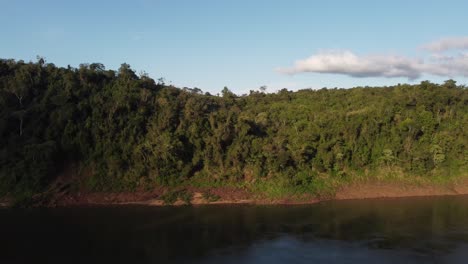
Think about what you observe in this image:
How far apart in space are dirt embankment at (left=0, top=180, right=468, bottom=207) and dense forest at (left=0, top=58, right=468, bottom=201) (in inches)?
25.7

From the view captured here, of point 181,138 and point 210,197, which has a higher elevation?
point 181,138

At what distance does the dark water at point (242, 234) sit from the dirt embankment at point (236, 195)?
1104mm

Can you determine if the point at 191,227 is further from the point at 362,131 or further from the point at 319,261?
the point at 362,131

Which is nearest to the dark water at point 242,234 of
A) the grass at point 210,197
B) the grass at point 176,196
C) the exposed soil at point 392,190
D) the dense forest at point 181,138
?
the grass at point 210,197

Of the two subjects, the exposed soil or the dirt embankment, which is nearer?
the dirt embankment

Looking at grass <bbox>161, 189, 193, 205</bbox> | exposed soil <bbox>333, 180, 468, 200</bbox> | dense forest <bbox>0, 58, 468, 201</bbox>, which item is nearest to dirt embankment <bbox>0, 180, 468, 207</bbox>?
exposed soil <bbox>333, 180, 468, 200</bbox>

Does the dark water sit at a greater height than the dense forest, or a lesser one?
lesser

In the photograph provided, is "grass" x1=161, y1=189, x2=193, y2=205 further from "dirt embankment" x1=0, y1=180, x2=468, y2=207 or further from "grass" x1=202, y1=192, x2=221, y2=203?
"grass" x1=202, y1=192, x2=221, y2=203

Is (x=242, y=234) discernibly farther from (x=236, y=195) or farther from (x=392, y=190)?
(x=392, y=190)

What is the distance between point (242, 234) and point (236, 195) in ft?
23.8

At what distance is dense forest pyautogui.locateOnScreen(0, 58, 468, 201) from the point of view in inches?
1061

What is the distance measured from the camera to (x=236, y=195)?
27.2 m

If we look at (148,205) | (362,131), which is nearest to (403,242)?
(362,131)

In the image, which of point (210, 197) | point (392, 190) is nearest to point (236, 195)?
point (210, 197)
